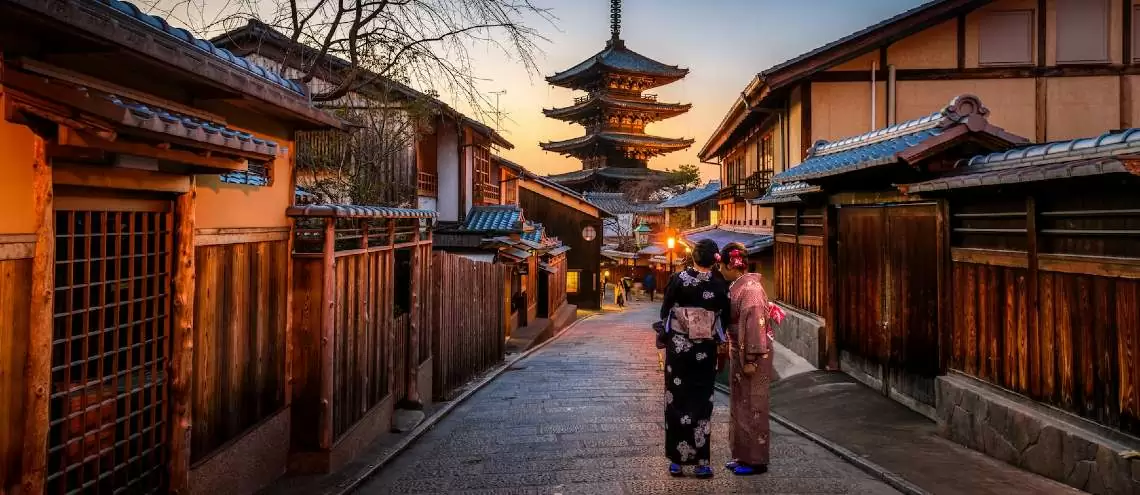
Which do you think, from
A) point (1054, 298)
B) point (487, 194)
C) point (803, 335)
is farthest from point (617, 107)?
point (1054, 298)

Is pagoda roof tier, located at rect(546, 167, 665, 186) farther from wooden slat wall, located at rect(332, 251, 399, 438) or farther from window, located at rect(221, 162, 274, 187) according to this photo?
window, located at rect(221, 162, 274, 187)

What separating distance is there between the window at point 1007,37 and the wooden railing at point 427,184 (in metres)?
13.5

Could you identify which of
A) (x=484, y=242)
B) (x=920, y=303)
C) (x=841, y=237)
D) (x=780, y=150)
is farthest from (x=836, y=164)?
(x=484, y=242)

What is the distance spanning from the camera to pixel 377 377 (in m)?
7.41

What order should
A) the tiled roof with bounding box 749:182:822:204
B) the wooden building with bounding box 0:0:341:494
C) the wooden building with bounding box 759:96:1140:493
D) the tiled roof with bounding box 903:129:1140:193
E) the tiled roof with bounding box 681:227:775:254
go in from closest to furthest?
1. the wooden building with bounding box 0:0:341:494
2. the tiled roof with bounding box 903:129:1140:193
3. the wooden building with bounding box 759:96:1140:493
4. the tiled roof with bounding box 749:182:822:204
5. the tiled roof with bounding box 681:227:775:254

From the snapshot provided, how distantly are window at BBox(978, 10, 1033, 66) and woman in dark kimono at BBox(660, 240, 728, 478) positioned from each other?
11.6 metres

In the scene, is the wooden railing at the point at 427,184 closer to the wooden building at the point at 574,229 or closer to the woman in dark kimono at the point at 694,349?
the wooden building at the point at 574,229

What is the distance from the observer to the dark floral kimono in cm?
558

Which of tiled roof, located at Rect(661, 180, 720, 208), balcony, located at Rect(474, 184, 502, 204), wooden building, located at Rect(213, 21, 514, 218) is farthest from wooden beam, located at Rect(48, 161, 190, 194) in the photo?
tiled roof, located at Rect(661, 180, 720, 208)

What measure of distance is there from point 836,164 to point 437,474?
6.27 meters

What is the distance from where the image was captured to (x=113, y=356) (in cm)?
390

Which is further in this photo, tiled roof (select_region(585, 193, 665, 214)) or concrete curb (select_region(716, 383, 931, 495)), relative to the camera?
tiled roof (select_region(585, 193, 665, 214))

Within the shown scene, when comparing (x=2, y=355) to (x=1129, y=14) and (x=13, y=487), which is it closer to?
(x=13, y=487)

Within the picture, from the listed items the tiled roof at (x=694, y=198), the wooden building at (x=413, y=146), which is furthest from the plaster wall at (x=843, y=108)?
the tiled roof at (x=694, y=198)
